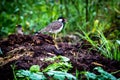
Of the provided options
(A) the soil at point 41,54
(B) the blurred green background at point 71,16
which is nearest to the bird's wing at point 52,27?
(B) the blurred green background at point 71,16

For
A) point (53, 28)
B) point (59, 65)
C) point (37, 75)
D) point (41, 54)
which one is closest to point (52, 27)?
point (53, 28)

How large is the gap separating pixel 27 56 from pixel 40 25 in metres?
4.29

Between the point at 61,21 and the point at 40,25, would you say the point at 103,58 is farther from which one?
the point at 40,25

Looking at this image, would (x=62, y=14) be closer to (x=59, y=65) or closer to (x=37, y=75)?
(x=59, y=65)

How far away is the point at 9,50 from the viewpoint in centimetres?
456

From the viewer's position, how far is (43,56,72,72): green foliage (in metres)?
3.71

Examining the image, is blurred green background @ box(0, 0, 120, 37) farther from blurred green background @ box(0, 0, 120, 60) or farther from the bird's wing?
the bird's wing

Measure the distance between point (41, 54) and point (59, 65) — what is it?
0.58 meters

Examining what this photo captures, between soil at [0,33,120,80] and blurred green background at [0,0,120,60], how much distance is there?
11.9 inches

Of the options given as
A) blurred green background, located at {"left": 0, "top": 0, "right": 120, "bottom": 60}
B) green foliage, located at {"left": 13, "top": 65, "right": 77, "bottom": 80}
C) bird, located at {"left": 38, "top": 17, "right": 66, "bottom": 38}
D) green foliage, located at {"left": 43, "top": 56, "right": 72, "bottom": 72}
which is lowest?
green foliage, located at {"left": 13, "top": 65, "right": 77, "bottom": 80}

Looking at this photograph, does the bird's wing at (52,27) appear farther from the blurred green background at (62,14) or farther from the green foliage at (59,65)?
the green foliage at (59,65)

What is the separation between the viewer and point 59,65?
12.4 feet

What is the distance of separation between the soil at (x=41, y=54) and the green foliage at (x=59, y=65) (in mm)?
86

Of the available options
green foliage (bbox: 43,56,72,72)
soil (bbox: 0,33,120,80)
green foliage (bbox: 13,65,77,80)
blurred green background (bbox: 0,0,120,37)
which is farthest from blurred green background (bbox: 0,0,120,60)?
green foliage (bbox: 13,65,77,80)
